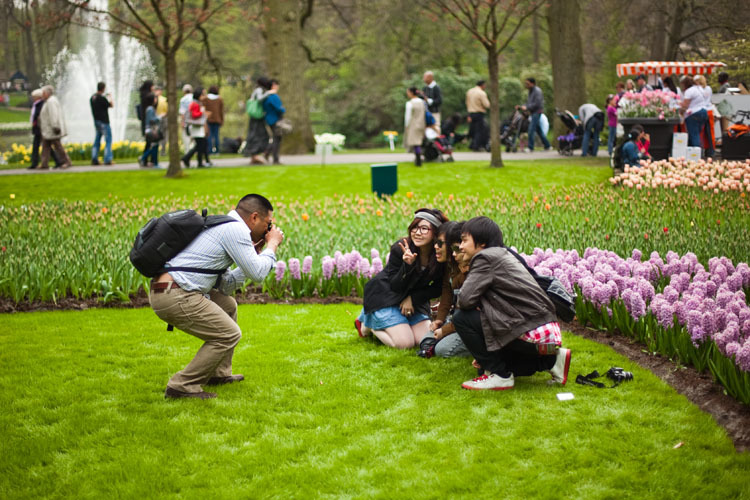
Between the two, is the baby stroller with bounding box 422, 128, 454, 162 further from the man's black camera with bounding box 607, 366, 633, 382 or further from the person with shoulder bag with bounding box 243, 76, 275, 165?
the man's black camera with bounding box 607, 366, 633, 382

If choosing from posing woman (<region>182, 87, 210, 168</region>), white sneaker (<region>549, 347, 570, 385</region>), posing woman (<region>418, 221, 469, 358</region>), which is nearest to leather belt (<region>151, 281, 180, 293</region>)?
posing woman (<region>418, 221, 469, 358</region>)

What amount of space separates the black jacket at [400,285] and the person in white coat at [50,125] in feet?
44.3

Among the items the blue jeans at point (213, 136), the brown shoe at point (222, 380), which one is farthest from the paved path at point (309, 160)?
the brown shoe at point (222, 380)

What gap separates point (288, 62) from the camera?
20.8m

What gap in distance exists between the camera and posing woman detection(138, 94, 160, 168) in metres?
17.4

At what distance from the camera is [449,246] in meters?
5.37

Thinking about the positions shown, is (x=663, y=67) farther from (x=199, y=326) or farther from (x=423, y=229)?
(x=199, y=326)

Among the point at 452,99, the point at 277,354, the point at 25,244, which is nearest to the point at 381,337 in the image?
the point at 277,354

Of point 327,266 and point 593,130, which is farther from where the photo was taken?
point 593,130

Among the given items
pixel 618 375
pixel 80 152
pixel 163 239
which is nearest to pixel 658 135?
pixel 618 375

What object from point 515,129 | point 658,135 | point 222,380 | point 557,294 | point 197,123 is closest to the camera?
point 557,294

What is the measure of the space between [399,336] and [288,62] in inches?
634

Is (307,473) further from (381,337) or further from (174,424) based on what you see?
(381,337)

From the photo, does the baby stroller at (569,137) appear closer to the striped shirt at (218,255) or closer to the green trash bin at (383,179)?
the green trash bin at (383,179)
